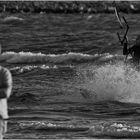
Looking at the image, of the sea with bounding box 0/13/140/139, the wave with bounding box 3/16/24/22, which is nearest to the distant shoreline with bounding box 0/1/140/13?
the wave with bounding box 3/16/24/22

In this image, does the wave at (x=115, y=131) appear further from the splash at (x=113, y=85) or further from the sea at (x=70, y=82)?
the splash at (x=113, y=85)

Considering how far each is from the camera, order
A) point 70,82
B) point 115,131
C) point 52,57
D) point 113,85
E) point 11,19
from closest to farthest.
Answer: point 115,131 < point 113,85 < point 70,82 < point 52,57 < point 11,19

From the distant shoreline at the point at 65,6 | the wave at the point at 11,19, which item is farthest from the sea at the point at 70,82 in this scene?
the distant shoreline at the point at 65,6

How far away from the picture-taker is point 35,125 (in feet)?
46.8

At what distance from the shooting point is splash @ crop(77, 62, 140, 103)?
1881cm

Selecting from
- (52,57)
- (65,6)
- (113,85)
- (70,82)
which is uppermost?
(113,85)

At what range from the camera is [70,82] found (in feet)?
71.6

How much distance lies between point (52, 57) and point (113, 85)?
368 inches

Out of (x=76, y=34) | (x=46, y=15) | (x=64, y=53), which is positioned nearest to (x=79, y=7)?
(x=46, y=15)

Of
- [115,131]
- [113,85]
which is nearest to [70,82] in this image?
[113,85]

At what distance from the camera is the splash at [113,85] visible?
18812 mm

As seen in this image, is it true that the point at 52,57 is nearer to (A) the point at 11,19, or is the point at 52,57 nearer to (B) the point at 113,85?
(B) the point at 113,85

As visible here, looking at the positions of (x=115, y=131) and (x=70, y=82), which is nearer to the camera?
(x=115, y=131)

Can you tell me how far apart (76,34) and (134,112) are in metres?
20.1
